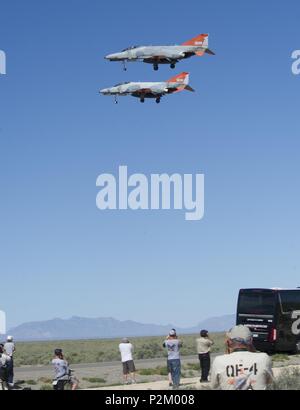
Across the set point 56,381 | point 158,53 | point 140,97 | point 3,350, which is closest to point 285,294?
point 3,350

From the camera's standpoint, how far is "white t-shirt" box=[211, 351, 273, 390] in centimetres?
787

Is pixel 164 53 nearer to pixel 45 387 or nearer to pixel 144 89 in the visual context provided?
pixel 144 89

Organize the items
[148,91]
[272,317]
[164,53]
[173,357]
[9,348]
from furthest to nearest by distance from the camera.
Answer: [148,91], [164,53], [272,317], [9,348], [173,357]

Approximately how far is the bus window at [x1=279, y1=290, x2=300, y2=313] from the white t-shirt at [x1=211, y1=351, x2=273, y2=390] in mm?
30768

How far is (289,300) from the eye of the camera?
3866 centimetres

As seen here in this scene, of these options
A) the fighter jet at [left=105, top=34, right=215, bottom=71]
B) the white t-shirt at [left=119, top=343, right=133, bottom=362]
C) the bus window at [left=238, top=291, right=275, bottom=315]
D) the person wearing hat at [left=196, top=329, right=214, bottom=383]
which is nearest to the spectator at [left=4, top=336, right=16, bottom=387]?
the white t-shirt at [left=119, top=343, right=133, bottom=362]

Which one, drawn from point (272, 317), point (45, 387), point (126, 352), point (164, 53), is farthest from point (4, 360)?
point (164, 53)

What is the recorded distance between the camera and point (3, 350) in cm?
2555

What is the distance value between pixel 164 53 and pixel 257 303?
28.4 m

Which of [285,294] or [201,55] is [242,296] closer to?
[285,294]

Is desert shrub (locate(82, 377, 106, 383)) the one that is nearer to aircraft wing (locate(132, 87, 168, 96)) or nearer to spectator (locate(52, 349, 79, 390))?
spectator (locate(52, 349, 79, 390))

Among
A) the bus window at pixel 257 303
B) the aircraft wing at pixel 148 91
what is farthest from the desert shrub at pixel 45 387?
the aircraft wing at pixel 148 91

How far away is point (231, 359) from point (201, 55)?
58050 millimetres
